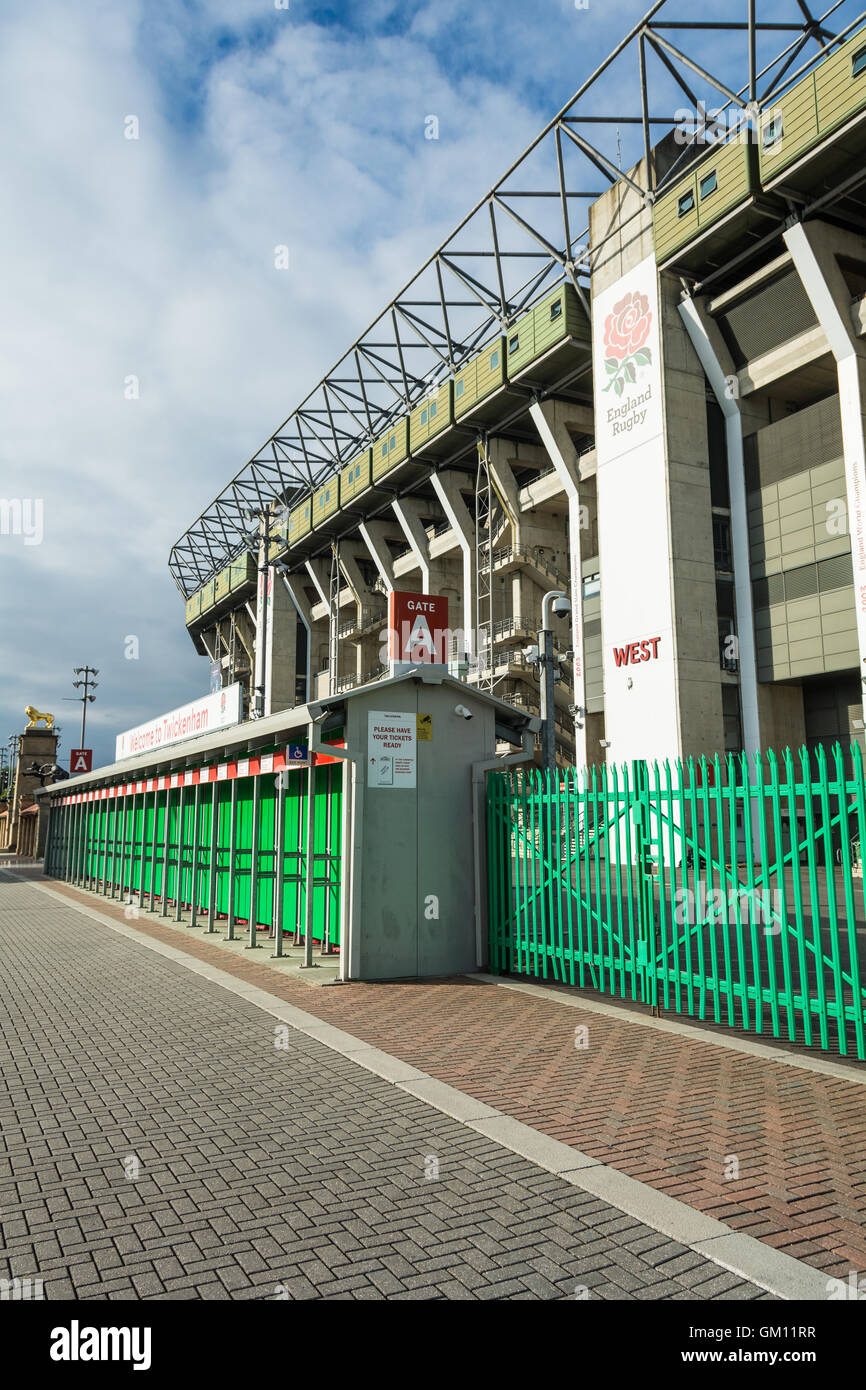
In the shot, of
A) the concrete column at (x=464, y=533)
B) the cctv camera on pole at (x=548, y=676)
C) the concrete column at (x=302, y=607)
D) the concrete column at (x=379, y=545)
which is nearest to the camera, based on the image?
the cctv camera on pole at (x=548, y=676)

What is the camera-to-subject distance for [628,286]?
102ft

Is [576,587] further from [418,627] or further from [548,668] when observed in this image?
[548,668]

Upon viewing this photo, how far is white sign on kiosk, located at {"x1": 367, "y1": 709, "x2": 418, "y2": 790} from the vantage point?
10.8m

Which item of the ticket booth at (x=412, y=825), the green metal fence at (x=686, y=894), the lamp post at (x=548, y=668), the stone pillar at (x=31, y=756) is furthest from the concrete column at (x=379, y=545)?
the green metal fence at (x=686, y=894)

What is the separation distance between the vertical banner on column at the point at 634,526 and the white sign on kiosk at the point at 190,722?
14803 mm

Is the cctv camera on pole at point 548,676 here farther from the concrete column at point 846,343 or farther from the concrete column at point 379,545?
the concrete column at point 379,545

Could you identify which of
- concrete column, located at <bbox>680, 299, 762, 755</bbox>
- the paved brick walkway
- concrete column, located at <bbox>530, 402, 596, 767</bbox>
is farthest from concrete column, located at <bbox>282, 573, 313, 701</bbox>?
the paved brick walkway

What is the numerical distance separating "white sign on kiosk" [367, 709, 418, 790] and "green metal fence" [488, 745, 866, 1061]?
1.09m

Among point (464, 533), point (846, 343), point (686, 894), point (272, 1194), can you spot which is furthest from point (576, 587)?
point (272, 1194)

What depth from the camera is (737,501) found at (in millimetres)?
30344

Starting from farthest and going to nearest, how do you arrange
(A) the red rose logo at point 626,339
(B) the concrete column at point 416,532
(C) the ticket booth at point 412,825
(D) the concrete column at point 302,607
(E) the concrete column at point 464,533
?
1. (D) the concrete column at point 302,607
2. (B) the concrete column at point 416,532
3. (E) the concrete column at point 464,533
4. (A) the red rose logo at point 626,339
5. (C) the ticket booth at point 412,825

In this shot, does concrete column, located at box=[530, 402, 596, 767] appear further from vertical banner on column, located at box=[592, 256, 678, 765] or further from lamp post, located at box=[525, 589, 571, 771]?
lamp post, located at box=[525, 589, 571, 771]

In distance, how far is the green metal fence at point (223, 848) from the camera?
12.7m
